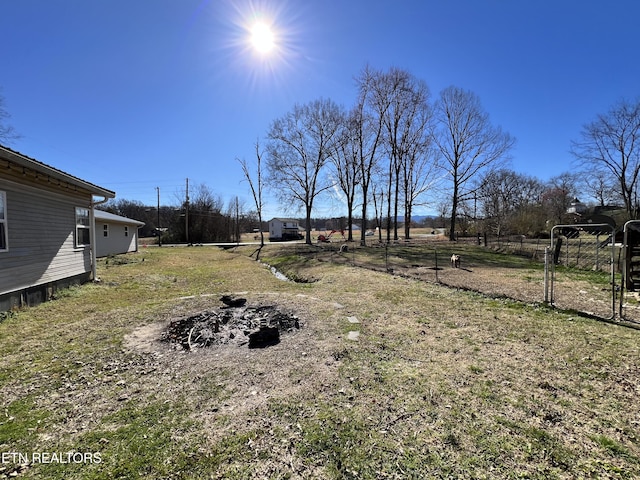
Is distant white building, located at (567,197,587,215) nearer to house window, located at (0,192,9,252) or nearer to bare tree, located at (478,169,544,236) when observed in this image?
bare tree, located at (478,169,544,236)

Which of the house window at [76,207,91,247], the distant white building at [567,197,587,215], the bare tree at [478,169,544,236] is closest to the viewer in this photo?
the house window at [76,207,91,247]

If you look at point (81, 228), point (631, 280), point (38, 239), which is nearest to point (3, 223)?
point (38, 239)

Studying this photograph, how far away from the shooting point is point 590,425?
237 cm

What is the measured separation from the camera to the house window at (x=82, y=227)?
907 cm

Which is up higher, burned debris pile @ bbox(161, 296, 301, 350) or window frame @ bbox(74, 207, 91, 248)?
window frame @ bbox(74, 207, 91, 248)

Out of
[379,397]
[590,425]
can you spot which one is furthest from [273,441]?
[590,425]

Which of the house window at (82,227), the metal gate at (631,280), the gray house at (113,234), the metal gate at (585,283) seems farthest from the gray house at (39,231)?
the metal gate at (631,280)

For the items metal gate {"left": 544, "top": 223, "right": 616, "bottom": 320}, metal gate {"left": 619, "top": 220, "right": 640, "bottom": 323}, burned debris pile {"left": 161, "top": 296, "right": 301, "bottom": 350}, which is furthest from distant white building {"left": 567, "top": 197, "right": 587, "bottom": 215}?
burned debris pile {"left": 161, "top": 296, "right": 301, "bottom": 350}

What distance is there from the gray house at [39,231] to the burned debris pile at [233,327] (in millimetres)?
3960

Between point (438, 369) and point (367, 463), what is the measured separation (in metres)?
1.72

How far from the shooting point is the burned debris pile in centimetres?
436

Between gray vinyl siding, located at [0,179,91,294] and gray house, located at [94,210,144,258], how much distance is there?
10113 mm

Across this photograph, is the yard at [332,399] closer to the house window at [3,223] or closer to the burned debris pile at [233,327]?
the burned debris pile at [233,327]

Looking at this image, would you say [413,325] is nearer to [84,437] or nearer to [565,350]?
[565,350]
